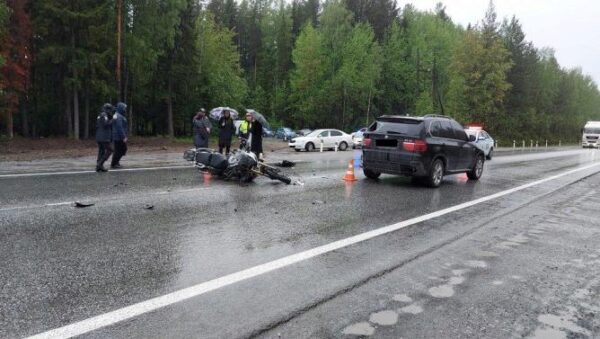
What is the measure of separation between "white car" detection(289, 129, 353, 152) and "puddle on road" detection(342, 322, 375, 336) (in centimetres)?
2574

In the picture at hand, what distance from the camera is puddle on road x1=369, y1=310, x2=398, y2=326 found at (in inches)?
145

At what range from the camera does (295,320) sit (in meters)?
3.67

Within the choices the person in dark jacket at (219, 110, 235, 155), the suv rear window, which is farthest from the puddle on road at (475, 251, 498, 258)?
the person in dark jacket at (219, 110, 235, 155)

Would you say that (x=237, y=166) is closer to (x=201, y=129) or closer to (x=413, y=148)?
(x=413, y=148)

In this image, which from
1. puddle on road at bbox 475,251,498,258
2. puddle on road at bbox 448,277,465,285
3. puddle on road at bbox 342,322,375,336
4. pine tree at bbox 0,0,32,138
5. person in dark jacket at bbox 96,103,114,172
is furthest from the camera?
pine tree at bbox 0,0,32,138

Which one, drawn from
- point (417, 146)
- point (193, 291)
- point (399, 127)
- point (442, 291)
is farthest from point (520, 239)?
point (399, 127)

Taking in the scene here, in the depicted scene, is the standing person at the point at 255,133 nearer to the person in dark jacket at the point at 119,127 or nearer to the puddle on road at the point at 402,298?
the person in dark jacket at the point at 119,127

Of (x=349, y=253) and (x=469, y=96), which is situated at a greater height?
(x=469, y=96)

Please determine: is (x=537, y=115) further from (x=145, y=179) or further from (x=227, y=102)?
(x=145, y=179)

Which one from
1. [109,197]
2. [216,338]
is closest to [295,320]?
[216,338]

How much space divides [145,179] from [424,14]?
72.2 meters

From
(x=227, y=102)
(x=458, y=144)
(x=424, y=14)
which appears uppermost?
(x=424, y=14)

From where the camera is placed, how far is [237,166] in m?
11.4

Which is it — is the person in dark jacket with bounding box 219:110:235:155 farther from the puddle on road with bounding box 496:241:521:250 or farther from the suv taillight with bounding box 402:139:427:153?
the puddle on road with bounding box 496:241:521:250
